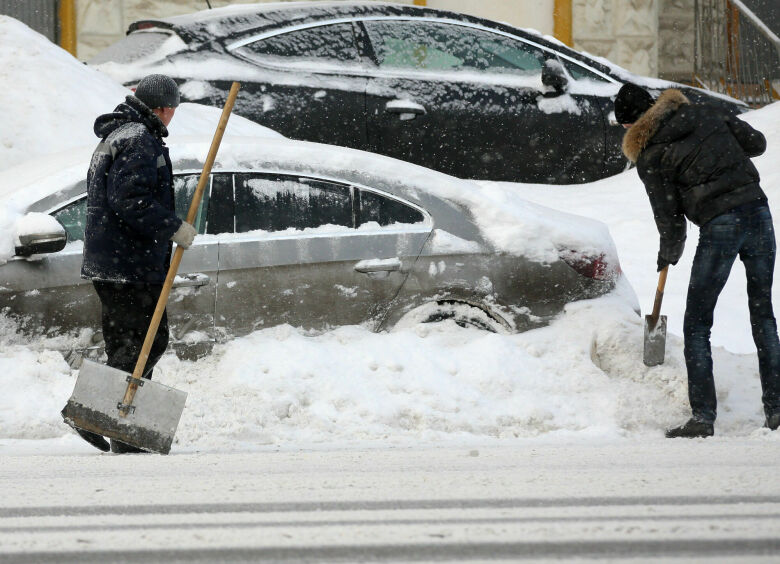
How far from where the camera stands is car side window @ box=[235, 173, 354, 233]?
20.7ft

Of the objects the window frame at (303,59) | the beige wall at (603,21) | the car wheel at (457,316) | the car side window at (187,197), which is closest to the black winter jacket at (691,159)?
the car wheel at (457,316)

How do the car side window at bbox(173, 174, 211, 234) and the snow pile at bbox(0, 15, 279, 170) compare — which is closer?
the car side window at bbox(173, 174, 211, 234)

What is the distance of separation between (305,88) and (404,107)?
83 centimetres

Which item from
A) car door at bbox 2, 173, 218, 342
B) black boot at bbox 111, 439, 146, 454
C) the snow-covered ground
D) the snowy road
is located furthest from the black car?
the snowy road

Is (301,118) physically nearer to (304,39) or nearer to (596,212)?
(304,39)

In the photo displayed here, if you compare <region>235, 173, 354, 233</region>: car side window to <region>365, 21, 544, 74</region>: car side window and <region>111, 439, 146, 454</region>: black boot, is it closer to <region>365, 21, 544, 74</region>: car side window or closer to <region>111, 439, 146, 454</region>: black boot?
<region>111, 439, 146, 454</region>: black boot

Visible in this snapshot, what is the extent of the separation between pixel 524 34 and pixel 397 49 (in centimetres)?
124

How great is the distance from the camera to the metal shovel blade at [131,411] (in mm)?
5199

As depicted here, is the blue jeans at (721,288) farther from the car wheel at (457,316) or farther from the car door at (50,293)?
the car door at (50,293)

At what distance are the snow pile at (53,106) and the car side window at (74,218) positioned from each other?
2.46 m

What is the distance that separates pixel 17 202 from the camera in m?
5.98

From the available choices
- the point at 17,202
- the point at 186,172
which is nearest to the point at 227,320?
the point at 186,172

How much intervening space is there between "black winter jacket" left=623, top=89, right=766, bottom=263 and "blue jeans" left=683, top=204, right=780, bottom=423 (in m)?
0.09

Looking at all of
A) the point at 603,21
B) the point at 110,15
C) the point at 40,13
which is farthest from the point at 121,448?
the point at 603,21
